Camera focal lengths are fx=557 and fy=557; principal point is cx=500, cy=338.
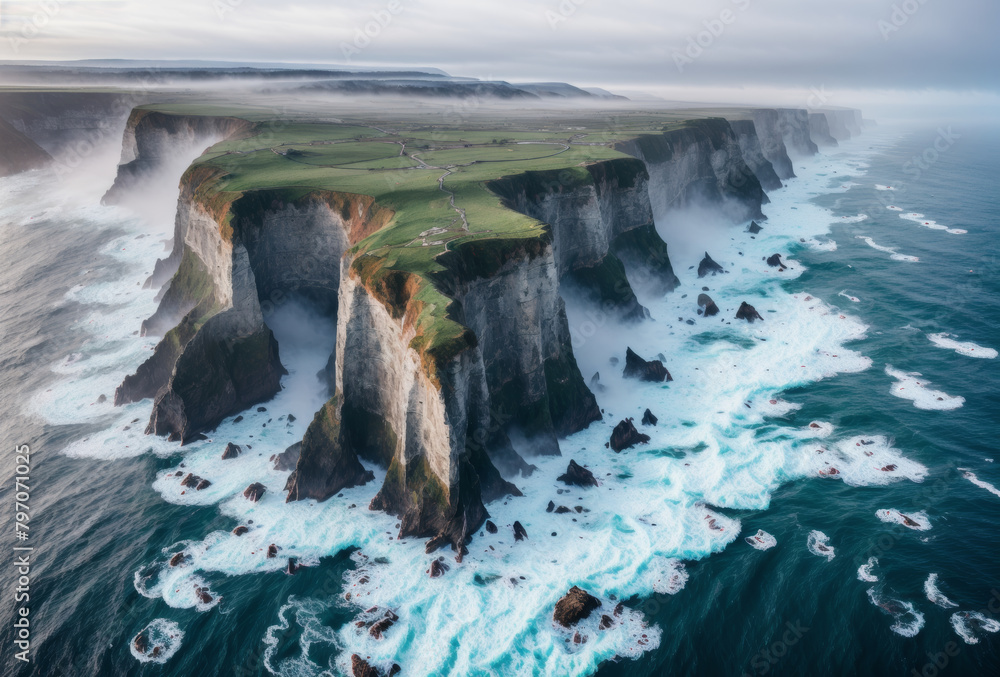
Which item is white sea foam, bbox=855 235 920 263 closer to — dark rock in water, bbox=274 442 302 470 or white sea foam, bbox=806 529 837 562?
white sea foam, bbox=806 529 837 562

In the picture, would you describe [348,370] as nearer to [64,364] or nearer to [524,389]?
[524,389]

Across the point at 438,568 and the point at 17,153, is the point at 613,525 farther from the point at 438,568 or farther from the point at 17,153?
the point at 17,153

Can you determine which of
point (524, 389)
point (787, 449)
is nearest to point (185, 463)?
point (524, 389)

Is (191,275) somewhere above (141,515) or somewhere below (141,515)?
above

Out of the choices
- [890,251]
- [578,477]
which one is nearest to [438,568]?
[578,477]

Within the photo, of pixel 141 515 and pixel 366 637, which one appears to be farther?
pixel 141 515
